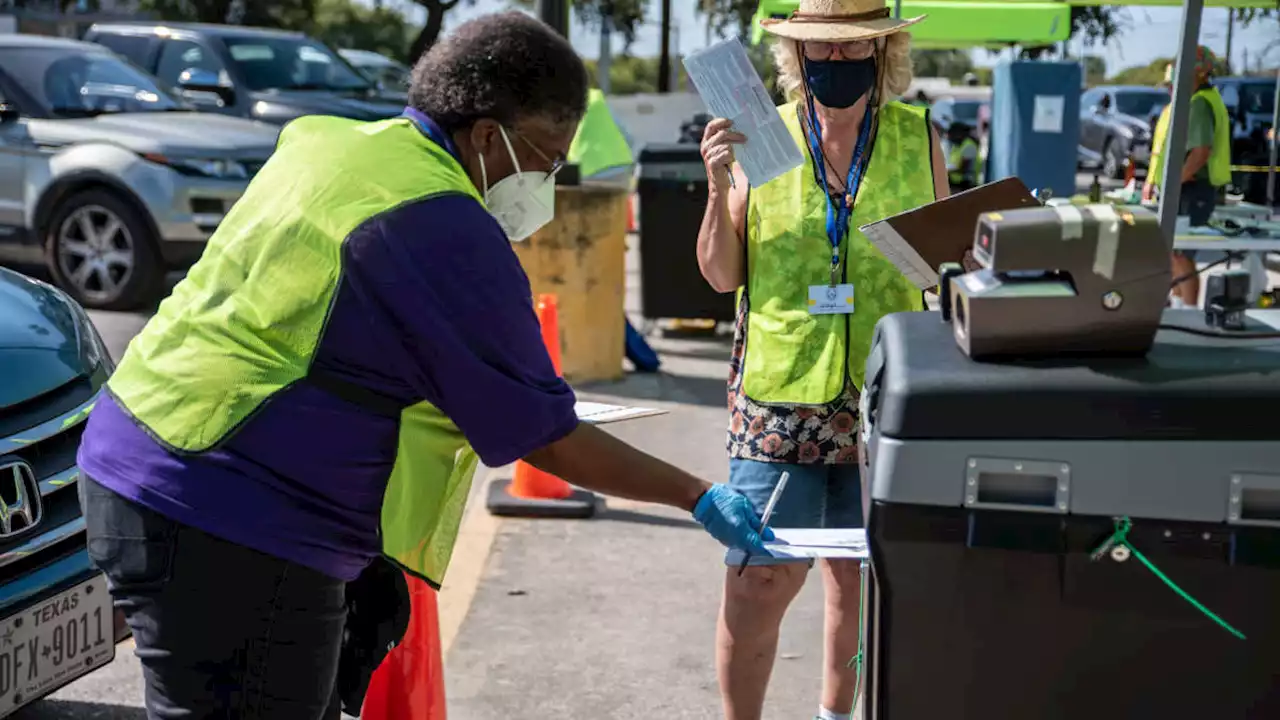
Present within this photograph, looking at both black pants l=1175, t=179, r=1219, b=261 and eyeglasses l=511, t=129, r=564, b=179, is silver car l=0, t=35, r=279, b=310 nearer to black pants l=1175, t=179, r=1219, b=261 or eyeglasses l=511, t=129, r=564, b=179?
black pants l=1175, t=179, r=1219, b=261

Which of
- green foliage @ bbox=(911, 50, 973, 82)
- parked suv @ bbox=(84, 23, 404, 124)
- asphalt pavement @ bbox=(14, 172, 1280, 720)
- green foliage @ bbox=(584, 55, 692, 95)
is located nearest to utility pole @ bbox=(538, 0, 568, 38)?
asphalt pavement @ bbox=(14, 172, 1280, 720)

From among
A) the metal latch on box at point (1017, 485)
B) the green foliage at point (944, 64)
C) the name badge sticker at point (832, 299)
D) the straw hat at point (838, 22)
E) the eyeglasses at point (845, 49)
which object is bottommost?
the metal latch on box at point (1017, 485)

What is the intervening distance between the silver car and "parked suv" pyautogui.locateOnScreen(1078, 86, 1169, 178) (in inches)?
748

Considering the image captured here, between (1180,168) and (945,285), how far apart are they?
770 millimetres

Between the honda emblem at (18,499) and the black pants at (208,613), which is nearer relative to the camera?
the black pants at (208,613)

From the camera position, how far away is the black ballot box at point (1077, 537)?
1842mm

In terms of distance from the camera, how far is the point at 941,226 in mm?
2555

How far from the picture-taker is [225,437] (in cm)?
217

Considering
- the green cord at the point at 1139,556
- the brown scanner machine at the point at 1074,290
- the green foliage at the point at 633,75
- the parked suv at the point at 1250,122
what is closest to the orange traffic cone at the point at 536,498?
the brown scanner machine at the point at 1074,290

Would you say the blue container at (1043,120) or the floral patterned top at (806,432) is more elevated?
the blue container at (1043,120)

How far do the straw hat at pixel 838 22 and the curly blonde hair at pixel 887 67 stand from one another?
5 cm

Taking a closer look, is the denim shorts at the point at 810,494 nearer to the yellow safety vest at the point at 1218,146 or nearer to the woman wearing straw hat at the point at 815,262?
the woman wearing straw hat at the point at 815,262

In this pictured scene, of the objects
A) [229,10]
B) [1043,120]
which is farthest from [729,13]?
[1043,120]

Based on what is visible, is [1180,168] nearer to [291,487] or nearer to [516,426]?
[516,426]
